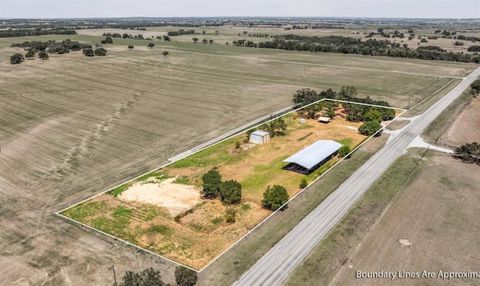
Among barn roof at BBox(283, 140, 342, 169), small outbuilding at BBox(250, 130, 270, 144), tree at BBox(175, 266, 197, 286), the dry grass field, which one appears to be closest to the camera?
tree at BBox(175, 266, 197, 286)

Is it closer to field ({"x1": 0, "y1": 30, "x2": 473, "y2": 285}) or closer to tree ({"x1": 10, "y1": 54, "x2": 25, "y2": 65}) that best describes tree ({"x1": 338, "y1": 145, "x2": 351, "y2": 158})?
field ({"x1": 0, "y1": 30, "x2": 473, "y2": 285})

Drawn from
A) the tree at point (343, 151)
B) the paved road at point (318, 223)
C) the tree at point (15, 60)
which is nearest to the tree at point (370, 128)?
the paved road at point (318, 223)

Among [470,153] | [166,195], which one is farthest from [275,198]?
[470,153]

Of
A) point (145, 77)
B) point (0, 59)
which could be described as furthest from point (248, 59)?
point (0, 59)

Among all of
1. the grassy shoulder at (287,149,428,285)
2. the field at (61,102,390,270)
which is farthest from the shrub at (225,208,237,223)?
the grassy shoulder at (287,149,428,285)

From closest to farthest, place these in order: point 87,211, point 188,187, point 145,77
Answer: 1. point 87,211
2. point 188,187
3. point 145,77

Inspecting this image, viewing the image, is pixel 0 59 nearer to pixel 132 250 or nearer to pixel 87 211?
pixel 87 211

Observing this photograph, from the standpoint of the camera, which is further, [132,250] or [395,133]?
[395,133]
